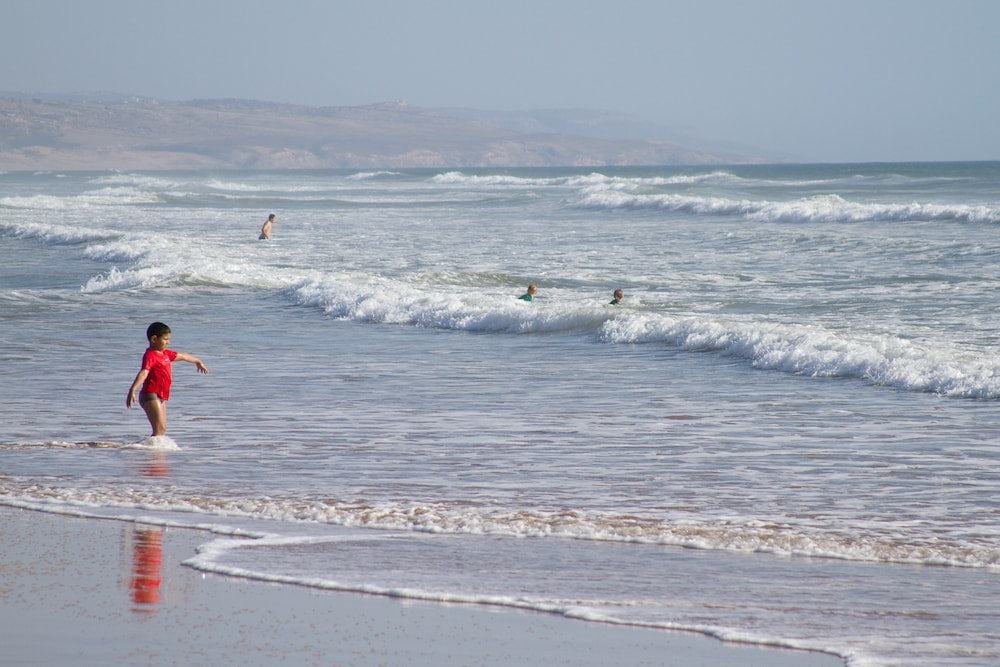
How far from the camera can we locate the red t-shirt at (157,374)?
29.0 feet

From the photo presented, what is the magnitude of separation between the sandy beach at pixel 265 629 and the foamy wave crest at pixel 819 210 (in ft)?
108

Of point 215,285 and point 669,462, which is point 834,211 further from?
point 669,462

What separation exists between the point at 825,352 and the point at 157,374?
6.74 m

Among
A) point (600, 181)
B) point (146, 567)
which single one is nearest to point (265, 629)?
point (146, 567)

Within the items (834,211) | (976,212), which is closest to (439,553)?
(976,212)

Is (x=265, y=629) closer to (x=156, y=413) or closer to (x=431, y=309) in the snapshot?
(x=156, y=413)

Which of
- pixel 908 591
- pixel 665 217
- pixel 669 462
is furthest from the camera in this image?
pixel 665 217

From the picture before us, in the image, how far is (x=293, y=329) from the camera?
16359 millimetres

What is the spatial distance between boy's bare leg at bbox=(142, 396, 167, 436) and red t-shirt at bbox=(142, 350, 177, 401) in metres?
0.07

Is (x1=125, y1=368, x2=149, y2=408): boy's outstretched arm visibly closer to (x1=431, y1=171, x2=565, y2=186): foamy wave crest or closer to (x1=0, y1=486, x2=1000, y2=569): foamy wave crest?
(x1=0, y1=486, x2=1000, y2=569): foamy wave crest

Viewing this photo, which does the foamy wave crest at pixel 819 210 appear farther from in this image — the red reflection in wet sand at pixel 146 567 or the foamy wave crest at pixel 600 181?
the red reflection in wet sand at pixel 146 567

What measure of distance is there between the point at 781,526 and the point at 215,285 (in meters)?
17.5

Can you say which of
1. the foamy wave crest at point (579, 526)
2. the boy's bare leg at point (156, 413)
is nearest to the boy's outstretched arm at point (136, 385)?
the boy's bare leg at point (156, 413)

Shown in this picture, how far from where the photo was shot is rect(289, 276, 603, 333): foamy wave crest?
16.3m
